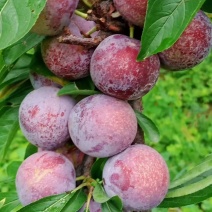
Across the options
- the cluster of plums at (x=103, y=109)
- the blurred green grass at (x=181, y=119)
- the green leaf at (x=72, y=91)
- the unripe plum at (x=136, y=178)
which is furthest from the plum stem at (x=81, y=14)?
the blurred green grass at (x=181, y=119)

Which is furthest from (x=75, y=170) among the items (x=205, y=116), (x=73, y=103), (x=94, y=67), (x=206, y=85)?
(x=206, y=85)

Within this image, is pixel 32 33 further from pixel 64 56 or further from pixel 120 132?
pixel 120 132

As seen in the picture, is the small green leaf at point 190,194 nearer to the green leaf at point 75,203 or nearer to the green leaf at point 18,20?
the green leaf at point 75,203

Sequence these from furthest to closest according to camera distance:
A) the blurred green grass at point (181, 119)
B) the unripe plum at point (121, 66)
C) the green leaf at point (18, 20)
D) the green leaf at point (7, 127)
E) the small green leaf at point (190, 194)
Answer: the blurred green grass at point (181, 119) < the green leaf at point (7, 127) < the small green leaf at point (190, 194) < the unripe plum at point (121, 66) < the green leaf at point (18, 20)

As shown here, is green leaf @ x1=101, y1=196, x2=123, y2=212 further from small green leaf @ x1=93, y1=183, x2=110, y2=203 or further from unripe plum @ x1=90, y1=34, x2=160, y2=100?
unripe plum @ x1=90, y1=34, x2=160, y2=100

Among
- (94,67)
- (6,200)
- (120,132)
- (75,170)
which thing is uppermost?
(94,67)
